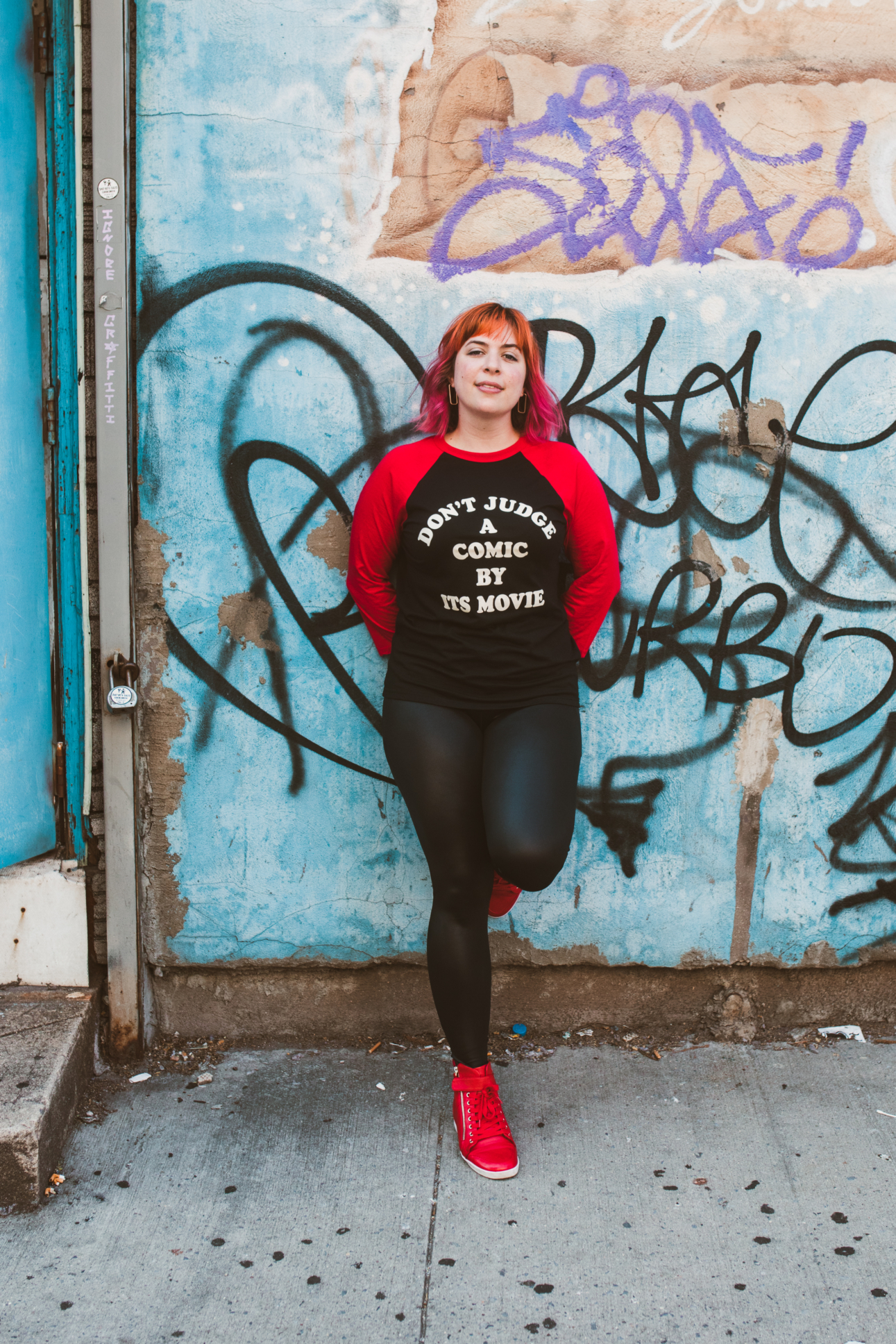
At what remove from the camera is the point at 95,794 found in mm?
2809

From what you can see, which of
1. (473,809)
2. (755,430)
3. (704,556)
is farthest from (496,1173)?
(755,430)

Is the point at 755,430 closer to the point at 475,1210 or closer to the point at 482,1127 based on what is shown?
the point at 482,1127

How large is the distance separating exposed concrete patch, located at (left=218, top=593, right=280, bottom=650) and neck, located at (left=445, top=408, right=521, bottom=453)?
708mm

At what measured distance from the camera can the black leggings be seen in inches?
90.8

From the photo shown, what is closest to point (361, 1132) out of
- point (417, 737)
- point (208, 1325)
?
point (208, 1325)

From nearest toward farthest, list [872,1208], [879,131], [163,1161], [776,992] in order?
[872,1208] → [163,1161] → [879,131] → [776,992]

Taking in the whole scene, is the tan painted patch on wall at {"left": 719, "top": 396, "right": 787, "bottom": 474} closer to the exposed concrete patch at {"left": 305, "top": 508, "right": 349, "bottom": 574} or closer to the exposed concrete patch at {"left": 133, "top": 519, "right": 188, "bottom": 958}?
the exposed concrete patch at {"left": 305, "top": 508, "right": 349, "bottom": 574}

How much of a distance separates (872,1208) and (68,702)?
7.61ft

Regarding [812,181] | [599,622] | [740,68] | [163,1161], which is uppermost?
[740,68]

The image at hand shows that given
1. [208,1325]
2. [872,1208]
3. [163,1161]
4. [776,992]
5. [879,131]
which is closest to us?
[208,1325]

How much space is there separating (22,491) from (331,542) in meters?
0.81

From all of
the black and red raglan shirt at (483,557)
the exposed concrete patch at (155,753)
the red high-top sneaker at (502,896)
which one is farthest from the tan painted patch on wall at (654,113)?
the red high-top sneaker at (502,896)

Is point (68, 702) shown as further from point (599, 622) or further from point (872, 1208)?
point (872, 1208)

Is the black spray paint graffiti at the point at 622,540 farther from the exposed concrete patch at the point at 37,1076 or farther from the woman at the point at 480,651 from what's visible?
the exposed concrete patch at the point at 37,1076
